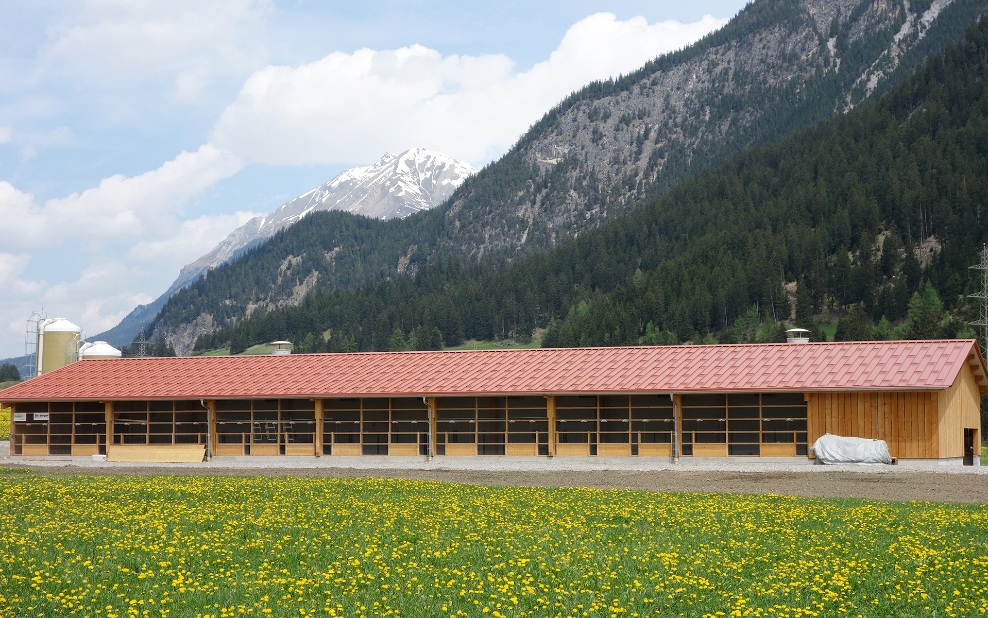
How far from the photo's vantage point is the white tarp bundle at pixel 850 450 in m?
39.1

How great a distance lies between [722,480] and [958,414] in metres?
12.8

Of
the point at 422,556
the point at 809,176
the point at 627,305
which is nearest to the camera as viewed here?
the point at 422,556

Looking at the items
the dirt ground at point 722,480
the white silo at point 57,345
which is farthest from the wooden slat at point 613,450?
the white silo at point 57,345

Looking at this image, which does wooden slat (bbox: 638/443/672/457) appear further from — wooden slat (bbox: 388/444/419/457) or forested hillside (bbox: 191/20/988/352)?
forested hillside (bbox: 191/20/988/352)

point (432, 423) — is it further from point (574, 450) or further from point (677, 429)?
point (677, 429)

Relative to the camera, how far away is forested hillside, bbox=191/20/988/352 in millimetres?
134375

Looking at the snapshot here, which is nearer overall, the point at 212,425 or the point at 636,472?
the point at 636,472

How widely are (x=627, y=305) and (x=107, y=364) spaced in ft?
350

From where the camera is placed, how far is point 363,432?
47.8 metres

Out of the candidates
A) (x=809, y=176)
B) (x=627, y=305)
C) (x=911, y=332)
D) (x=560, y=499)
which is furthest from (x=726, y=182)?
(x=560, y=499)

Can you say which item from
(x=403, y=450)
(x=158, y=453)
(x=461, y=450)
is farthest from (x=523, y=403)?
(x=158, y=453)

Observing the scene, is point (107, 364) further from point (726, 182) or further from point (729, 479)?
point (726, 182)

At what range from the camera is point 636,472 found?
3819cm

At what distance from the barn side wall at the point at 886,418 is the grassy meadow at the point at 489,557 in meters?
15.3
